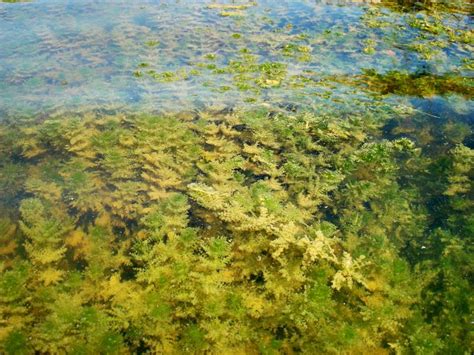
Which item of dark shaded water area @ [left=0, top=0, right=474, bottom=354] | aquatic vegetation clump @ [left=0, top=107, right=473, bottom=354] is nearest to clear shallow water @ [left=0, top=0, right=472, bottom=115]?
dark shaded water area @ [left=0, top=0, right=474, bottom=354]

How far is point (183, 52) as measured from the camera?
10.9 meters

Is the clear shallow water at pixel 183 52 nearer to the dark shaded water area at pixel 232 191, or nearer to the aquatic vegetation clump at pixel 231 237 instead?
the dark shaded water area at pixel 232 191

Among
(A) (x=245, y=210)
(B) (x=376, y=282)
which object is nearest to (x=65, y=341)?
(A) (x=245, y=210)

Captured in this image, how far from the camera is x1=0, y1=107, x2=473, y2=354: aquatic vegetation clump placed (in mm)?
4645

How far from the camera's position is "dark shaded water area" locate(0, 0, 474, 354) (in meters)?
4.73

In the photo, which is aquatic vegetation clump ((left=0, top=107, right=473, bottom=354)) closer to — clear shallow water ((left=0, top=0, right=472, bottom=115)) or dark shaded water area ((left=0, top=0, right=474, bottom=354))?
dark shaded water area ((left=0, top=0, right=474, bottom=354))

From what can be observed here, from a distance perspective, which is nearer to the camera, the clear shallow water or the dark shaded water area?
the dark shaded water area

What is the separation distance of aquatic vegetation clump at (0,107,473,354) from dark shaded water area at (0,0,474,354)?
0.09 ft

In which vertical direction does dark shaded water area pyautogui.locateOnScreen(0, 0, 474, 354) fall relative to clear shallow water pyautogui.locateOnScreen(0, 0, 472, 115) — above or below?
below

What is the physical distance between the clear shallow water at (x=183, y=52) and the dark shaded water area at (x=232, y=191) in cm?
7

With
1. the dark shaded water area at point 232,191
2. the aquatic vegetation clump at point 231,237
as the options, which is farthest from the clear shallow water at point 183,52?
the aquatic vegetation clump at point 231,237

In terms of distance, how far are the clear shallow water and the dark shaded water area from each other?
0.07m

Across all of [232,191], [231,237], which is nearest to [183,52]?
[232,191]

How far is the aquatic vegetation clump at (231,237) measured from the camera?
4645mm
